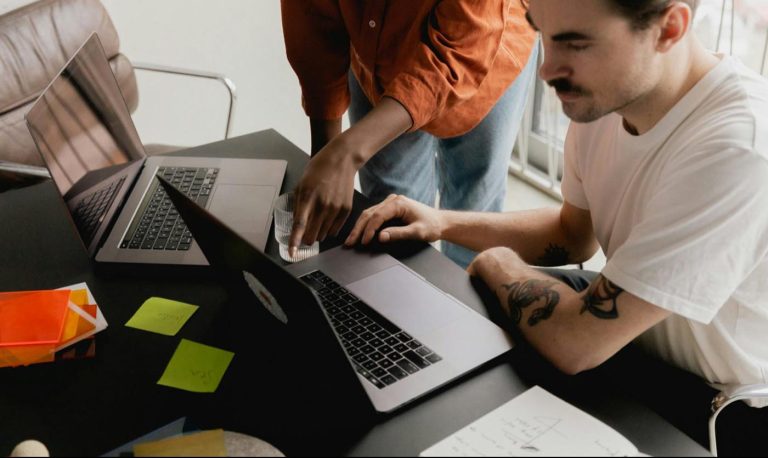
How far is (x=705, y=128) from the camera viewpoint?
1035mm

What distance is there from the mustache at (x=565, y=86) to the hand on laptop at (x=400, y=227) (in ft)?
1.16

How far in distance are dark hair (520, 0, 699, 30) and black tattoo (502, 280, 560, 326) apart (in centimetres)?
41

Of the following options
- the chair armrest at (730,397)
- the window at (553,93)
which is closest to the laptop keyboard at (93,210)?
the chair armrest at (730,397)

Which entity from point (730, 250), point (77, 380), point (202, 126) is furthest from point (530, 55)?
point (202, 126)

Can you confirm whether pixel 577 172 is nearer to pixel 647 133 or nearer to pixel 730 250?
pixel 647 133

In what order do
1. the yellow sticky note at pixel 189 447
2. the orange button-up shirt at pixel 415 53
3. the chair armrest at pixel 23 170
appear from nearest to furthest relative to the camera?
the yellow sticky note at pixel 189 447 < the orange button-up shirt at pixel 415 53 < the chair armrest at pixel 23 170

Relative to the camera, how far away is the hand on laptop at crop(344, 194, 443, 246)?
1273 mm

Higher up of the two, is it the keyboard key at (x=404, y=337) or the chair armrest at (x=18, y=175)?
the keyboard key at (x=404, y=337)

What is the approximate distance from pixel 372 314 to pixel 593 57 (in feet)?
1.72

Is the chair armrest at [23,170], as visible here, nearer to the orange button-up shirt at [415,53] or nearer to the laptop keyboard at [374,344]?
the orange button-up shirt at [415,53]

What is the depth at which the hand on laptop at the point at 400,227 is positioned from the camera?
4.18ft

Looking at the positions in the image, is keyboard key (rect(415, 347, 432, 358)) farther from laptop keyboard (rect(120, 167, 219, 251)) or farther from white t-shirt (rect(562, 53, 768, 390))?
laptop keyboard (rect(120, 167, 219, 251))

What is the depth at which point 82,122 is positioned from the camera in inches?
56.9

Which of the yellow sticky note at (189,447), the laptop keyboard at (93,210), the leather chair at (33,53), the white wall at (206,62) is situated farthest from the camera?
the white wall at (206,62)
